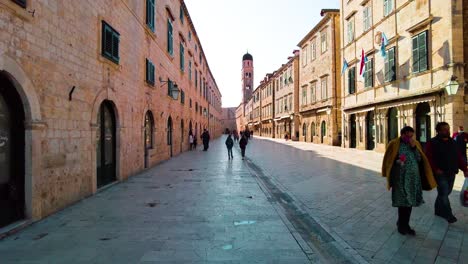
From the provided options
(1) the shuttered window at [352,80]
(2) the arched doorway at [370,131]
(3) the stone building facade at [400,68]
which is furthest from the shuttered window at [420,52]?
(1) the shuttered window at [352,80]

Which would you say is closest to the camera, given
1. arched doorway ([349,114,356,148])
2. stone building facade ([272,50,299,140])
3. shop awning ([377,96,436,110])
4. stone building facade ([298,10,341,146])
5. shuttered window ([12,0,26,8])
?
shuttered window ([12,0,26,8])

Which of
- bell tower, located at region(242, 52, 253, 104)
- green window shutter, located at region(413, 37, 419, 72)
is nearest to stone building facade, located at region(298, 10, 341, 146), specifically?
green window shutter, located at region(413, 37, 419, 72)

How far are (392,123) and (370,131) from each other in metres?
2.71

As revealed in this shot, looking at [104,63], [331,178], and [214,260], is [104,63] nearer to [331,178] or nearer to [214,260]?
[214,260]

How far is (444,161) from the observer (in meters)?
4.62

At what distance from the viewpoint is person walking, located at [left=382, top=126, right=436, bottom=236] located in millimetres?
4055

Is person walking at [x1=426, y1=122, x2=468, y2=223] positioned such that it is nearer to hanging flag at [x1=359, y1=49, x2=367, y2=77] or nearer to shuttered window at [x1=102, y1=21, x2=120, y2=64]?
shuttered window at [x1=102, y1=21, x2=120, y2=64]

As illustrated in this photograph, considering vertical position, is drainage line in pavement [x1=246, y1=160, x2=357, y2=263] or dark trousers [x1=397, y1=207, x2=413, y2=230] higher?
dark trousers [x1=397, y1=207, x2=413, y2=230]

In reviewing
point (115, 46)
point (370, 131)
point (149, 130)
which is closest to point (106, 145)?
point (115, 46)

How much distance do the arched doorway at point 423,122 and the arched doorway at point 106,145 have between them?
15193 mm

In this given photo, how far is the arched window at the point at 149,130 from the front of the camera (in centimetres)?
1220

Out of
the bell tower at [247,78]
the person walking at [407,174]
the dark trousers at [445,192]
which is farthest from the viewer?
the bell tower at [247,78]

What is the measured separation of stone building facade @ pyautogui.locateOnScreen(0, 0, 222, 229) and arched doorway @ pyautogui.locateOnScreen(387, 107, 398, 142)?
15.0 m

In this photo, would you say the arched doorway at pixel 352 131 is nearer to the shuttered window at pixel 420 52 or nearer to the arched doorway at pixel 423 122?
the arched doorway at pixel 423 122
